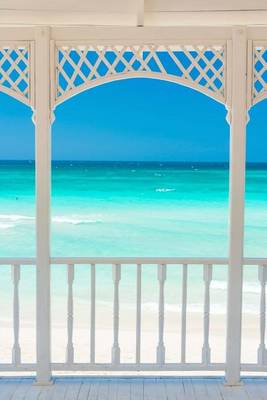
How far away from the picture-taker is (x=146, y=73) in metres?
3.27

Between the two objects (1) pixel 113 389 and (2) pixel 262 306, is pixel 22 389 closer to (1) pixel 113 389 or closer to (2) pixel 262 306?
(1) pixel 113 389

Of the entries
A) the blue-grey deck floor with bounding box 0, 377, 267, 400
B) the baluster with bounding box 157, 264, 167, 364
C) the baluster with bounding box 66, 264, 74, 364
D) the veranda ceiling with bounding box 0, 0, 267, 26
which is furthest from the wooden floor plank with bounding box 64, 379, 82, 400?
the veranda ceiling with bounding box 0, 0, 267, 26

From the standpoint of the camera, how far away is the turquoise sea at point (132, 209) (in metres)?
21.0

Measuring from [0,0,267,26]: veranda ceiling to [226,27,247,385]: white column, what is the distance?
8.3 inches

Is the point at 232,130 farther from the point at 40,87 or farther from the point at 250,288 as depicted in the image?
the point at 250,288

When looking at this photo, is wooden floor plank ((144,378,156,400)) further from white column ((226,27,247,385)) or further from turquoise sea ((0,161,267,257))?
turquoise sea ((0,161,267,257))

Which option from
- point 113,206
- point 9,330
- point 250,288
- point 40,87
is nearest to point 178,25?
point 40,87

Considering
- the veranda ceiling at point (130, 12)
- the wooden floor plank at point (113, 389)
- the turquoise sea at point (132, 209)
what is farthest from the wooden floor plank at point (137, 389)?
the turquoise sea at point (132, 209)

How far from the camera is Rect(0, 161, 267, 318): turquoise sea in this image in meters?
21.0

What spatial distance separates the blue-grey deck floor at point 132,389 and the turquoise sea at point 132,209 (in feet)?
53.6

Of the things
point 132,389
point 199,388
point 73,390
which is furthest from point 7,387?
point 199,388

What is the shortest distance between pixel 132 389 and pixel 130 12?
264 cm

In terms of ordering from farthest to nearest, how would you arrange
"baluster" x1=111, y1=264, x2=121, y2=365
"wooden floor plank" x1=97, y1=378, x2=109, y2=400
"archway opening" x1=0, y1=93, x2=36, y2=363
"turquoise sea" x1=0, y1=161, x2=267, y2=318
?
"turquoise sea" x1=0, y1=161, x2=267, y2=318 < "archway opening" x1=0, y1=93, x2=36, y2=363 < "baluster" x1=111, y1=264, x2=121, y2=365 < "wooden floor plank" x1=97, y1=378, x2=109, y2=400

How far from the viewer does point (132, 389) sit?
3342mm
